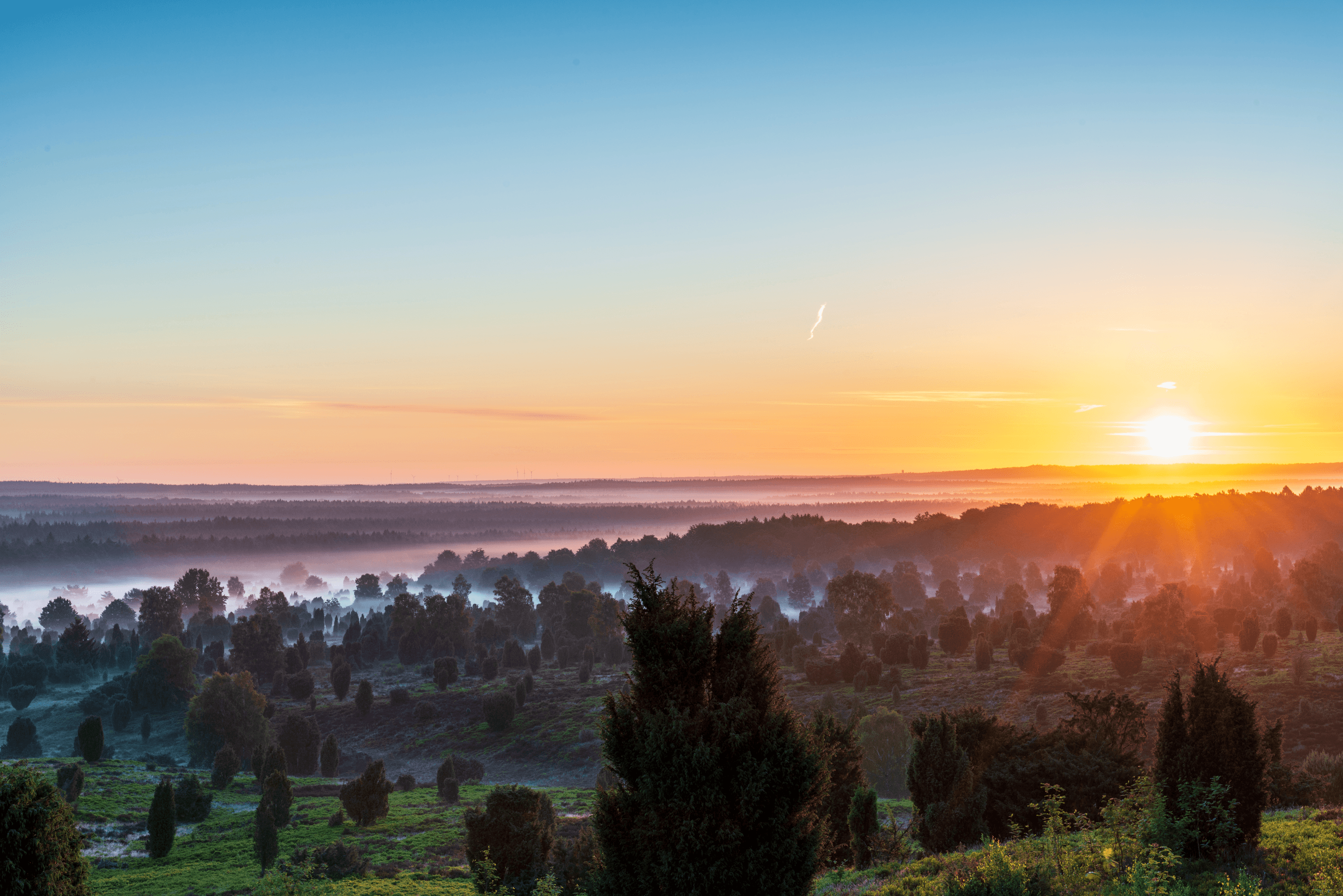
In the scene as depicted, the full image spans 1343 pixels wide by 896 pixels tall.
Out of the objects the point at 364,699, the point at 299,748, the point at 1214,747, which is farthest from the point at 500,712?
the point at 1214,747

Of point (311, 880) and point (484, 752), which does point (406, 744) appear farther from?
point (311, 880)

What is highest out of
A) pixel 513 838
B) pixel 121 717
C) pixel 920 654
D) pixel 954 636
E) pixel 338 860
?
pixel 513 838

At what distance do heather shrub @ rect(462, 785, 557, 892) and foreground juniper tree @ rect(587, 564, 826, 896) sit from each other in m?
34.7

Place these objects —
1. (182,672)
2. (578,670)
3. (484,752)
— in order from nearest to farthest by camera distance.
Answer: (484,752) < (182,672) < (578,670)

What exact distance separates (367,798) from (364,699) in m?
75.1

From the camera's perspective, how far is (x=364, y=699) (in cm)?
15600

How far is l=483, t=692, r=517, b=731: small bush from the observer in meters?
148

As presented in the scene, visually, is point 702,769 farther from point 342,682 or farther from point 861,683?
point 342,682

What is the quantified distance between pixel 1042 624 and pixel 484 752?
339 ft

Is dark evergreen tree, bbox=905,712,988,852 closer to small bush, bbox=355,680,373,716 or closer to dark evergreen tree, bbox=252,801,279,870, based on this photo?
dark evergreen tree, bbox=252,801,279,870

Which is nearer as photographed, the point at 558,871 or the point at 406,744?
the point at 558,871

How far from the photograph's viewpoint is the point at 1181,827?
1031 inches

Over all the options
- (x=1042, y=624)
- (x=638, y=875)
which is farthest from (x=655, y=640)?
(x=1042, y=624)

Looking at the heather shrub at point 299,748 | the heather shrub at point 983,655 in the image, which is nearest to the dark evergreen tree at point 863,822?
the heather shrub at point 299,748
